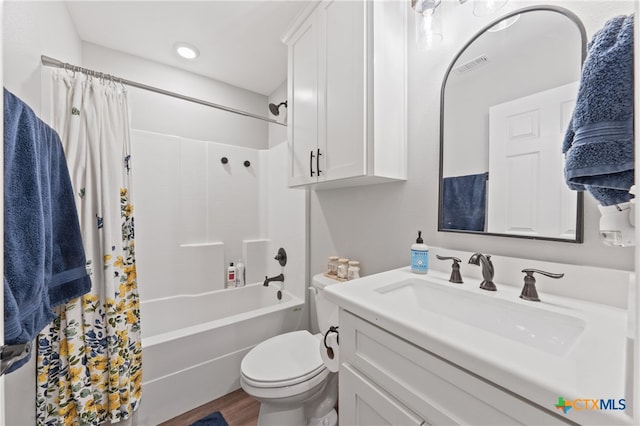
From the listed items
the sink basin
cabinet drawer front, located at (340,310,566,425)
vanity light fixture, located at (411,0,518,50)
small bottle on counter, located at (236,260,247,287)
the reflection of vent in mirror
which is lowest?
small bottle on counter, located at (236,260,247,287)

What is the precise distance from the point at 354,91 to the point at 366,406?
3.93ft

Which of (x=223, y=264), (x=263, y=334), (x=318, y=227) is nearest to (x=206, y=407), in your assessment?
(x=263, y=334)

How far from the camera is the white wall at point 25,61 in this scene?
0.77 meters

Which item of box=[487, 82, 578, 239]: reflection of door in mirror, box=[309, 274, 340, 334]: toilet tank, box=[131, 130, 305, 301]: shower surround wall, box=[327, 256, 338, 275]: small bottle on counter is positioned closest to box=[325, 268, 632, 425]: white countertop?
box=[487, 82, 578, 239]: reflection of door in mirror

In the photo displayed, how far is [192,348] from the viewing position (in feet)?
4.76

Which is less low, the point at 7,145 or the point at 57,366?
the point at 7,145

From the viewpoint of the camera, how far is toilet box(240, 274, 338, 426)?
1070mm

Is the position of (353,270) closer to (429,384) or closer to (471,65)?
(429,384)

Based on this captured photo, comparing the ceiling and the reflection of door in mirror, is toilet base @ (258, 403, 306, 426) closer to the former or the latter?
the reflection of door in mirror

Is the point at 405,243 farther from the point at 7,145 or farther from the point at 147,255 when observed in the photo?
the point at 147,255

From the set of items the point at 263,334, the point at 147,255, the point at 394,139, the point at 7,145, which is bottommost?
the point at 263,334

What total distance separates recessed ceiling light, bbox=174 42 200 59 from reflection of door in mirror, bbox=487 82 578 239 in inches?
82.7

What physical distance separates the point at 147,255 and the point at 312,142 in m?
1.62

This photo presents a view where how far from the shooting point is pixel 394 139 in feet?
3.73
